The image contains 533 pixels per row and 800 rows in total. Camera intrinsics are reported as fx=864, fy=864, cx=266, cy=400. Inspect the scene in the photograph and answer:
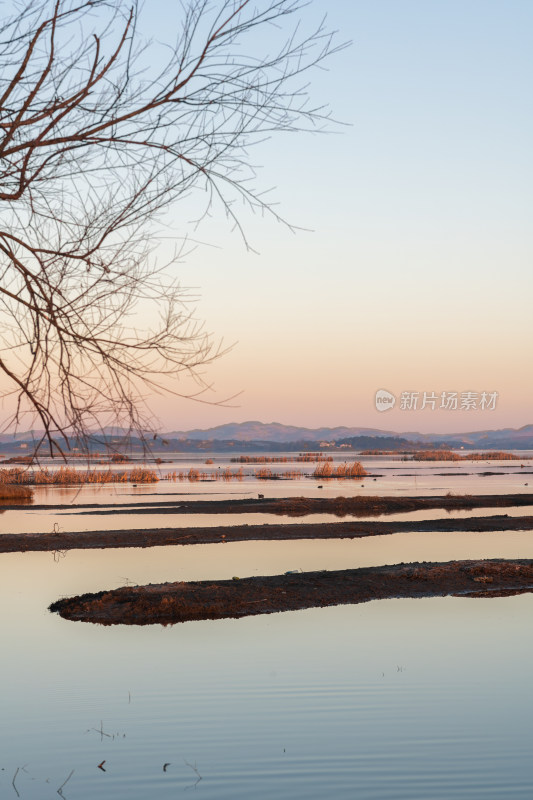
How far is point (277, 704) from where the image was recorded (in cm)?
986

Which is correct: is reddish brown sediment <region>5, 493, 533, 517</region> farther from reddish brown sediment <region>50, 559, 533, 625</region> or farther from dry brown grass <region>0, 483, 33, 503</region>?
reddish brown sediment <region>50, 559, 533, 625</region>

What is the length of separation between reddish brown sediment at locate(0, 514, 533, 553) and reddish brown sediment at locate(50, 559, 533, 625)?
897cm

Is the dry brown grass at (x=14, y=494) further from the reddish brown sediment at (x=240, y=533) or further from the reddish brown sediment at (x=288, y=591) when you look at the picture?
the reddish brown sediment at (x=288, y=591)

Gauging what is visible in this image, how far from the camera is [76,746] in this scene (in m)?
8.59

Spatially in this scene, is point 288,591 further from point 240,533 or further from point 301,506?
point 301,506

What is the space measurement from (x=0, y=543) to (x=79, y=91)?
2343 cm

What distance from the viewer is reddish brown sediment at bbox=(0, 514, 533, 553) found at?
2620 cm

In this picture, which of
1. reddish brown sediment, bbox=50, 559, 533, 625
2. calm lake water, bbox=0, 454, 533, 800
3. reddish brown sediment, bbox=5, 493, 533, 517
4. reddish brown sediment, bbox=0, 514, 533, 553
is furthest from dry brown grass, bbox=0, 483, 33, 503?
reddish brown sediment, bbox=50, 559, 533, 625

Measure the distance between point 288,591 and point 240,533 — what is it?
11840 mm

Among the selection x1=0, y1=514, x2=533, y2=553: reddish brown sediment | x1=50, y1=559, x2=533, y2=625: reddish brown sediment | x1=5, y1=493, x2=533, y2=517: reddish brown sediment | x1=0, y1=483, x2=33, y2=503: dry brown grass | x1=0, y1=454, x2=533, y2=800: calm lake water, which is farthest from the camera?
x1=0, y1=483, x2=33, y2=503: dry brown grass

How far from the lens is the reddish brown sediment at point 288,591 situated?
15305 mm

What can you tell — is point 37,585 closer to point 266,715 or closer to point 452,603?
point 452,603

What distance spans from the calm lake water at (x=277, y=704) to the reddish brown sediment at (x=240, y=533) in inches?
337

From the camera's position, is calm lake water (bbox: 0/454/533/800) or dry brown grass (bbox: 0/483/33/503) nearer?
calm lake water (bbox: 0/454/533/800)
